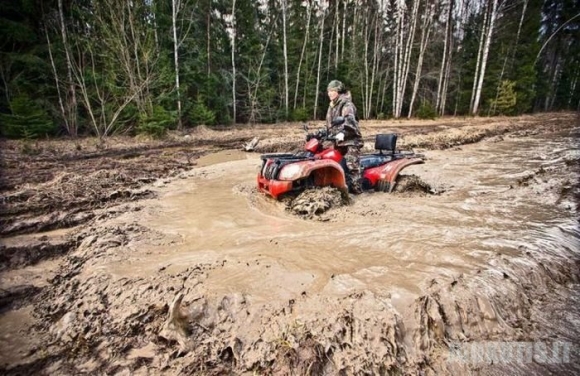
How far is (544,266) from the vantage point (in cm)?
294

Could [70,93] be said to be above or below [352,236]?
above

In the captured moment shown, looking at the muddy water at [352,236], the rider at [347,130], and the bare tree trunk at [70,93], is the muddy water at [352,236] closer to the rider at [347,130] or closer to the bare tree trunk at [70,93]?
the rider at [347,130]

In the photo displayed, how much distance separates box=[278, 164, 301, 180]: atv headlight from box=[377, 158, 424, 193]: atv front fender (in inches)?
79.2

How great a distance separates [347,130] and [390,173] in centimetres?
121

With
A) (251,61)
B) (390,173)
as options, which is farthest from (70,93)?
(390,173)

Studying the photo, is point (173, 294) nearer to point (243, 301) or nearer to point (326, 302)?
point (243, 301)

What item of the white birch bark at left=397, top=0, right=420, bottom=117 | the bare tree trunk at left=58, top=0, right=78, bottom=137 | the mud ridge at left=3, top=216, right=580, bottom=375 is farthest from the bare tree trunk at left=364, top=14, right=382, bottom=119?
the mud ridge at left=3, top=216, right=580, bottom=375

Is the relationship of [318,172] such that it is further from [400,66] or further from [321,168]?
[400,66]

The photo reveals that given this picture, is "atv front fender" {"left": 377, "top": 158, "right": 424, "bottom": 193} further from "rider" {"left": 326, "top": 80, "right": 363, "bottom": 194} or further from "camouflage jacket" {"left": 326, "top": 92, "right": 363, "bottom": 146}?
"camouflage jacket" {"left": 326, "top": 92, "right": 363, "bottom": 146}

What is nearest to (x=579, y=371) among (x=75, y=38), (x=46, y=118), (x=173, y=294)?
(x=173, y=294)

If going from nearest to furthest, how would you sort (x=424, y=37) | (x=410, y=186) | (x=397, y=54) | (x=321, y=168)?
(x=321, y=168) < (x=410, y=186) < (x=424, y=37) < (x=397, y=54)

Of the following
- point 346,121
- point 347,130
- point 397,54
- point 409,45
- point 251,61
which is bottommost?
point 347,130

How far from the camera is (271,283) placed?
98.2 inches

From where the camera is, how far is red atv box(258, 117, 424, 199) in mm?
4379
